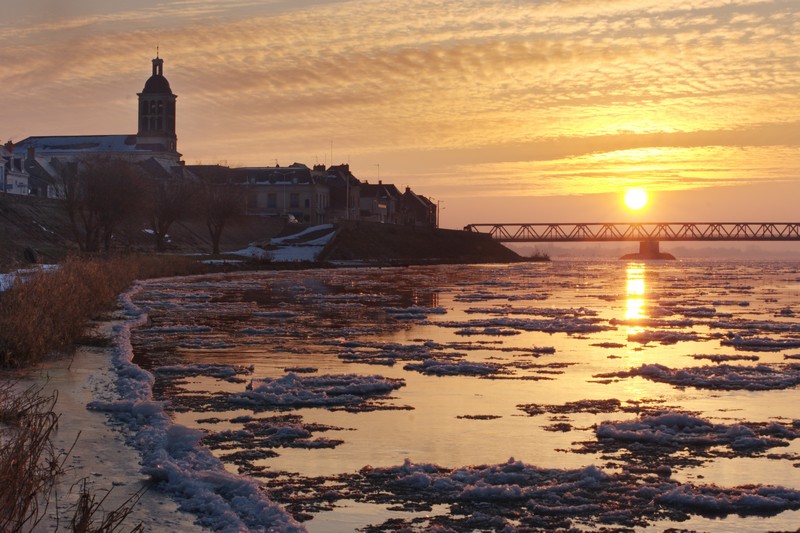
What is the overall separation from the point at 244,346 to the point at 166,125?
162345 millimetres

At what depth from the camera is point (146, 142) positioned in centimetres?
17325

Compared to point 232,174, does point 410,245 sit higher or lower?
lower

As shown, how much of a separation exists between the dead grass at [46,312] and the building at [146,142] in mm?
112653

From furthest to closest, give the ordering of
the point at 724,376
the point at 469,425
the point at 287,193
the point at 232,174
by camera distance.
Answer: the point at 232,174 < the point at 287,193 < the point at 724,376 < the point at 469,425

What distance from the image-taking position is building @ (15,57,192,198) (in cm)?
15444

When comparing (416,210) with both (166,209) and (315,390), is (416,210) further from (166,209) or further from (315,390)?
(315,390)

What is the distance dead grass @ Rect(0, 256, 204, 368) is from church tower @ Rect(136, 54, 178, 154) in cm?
14755

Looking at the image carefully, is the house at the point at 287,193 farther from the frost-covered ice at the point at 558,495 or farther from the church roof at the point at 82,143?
the frost-covered ice at the point at 558,495

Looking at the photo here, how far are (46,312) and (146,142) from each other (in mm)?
159307

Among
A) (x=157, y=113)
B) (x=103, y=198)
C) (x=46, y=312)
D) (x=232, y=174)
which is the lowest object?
(x=46, y=312)

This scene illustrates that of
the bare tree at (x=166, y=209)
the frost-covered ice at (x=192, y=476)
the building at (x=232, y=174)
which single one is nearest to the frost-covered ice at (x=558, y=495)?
the frost-covered ice at (x=192, y=476)

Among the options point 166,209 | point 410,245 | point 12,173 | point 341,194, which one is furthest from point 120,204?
point 341,194

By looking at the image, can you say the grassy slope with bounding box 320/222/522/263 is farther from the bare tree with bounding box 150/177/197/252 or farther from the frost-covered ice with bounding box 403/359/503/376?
the frost-covered ice with bounding box 403/359/503/376

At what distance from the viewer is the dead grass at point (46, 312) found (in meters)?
17.0
